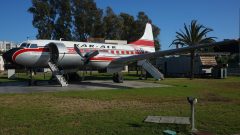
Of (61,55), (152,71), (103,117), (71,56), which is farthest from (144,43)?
(103,117)

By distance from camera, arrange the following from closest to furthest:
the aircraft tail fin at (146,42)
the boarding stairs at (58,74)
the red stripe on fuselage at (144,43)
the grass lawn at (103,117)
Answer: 1. the grass lawn at (103,117)
2. the boarding stairs at (58,74)
3. the red stripe on fuselage at (144,43)
4. the aircraft tail fin at (146,42)

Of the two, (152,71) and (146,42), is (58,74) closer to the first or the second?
(152,71)

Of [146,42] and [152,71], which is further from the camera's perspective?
[146,42]

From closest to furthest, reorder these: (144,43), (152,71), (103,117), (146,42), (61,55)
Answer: (103,117) → (61,55) → (152,71) → (144,43) → (146,42)

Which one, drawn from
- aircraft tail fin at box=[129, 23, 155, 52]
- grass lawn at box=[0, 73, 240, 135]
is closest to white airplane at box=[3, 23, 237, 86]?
aircraft tail fin at box=[129, 23, 155, 52]

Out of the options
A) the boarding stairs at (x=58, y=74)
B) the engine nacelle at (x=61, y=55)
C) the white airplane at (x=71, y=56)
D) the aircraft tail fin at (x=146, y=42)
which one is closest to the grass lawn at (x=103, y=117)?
the boarding stairs at (x=58, y=74)

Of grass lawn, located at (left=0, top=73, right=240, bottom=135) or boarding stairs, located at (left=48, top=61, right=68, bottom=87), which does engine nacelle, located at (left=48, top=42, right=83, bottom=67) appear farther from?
grass lawn, located at (left=0, top=73, right=240, bottom=135)

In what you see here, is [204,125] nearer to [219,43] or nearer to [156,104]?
[156,104]

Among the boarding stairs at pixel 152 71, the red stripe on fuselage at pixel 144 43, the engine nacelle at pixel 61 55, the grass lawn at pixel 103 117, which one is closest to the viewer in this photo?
the grass lawn at pixel 103 117

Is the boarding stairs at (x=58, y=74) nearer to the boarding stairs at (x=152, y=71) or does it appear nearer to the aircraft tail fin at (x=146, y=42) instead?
the boarding stairs at (x=152, y=71)

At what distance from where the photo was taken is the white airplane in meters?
25.9

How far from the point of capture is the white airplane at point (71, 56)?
25875 mm

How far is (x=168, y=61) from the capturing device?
4869cm

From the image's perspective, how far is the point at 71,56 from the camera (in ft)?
90.7
